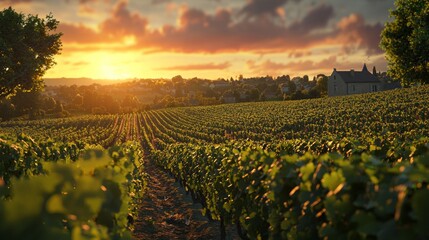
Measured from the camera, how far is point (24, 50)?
116 feet

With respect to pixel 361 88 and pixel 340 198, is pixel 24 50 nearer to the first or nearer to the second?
pixel 340 198

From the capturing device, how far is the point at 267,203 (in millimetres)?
6449

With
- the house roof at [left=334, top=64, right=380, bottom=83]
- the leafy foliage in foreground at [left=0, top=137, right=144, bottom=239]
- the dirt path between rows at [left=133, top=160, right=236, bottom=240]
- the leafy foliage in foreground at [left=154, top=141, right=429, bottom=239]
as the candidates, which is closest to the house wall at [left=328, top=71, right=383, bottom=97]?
the house roof at [left=334, top=64, right=380, bottom=83]

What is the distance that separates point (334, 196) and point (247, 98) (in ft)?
457

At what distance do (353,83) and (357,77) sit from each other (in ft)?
9.12

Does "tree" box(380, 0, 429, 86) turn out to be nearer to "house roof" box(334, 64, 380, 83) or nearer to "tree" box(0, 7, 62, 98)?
"tree" box(0, 7, 62, 98)

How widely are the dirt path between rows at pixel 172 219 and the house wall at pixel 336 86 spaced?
262ft

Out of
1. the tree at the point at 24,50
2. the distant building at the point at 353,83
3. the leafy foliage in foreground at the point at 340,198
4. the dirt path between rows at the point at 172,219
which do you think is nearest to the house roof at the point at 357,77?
the distant building at the point at 353,83

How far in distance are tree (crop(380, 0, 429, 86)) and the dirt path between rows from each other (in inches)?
731

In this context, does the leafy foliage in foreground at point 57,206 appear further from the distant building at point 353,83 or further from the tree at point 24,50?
the distant building at point 353,83

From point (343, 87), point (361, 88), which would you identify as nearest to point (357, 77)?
point (361, 88)

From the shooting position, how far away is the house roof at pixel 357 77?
317 ft

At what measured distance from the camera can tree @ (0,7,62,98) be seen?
111ft

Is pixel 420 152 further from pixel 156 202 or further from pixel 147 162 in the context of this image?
pixel 147 162
